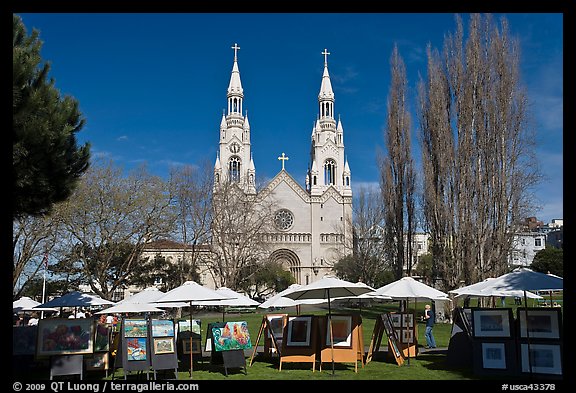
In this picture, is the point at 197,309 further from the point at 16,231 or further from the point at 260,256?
the point at 16,231

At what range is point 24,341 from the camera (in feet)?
41.5

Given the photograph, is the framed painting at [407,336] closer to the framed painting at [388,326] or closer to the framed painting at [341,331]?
the framed painting at [388,326]

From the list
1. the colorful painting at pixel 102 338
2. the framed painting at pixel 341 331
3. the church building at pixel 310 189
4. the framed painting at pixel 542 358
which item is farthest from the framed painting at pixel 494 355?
the church building at pixel 310 189

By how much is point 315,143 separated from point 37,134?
63496mm

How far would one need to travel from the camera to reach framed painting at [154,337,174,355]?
10844 millimetres

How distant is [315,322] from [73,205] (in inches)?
818

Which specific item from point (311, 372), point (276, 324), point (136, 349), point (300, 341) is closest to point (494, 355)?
point (311, 372)

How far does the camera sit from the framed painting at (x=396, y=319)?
14.0 m

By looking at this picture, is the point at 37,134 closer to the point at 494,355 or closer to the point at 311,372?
the point at 311,372

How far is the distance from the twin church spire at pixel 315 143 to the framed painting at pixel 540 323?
6057 cm

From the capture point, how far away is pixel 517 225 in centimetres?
2519
